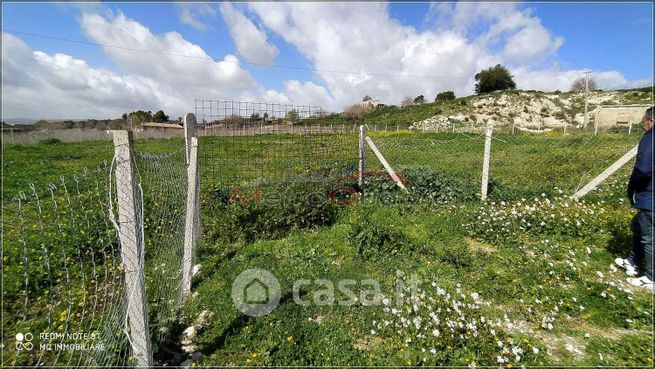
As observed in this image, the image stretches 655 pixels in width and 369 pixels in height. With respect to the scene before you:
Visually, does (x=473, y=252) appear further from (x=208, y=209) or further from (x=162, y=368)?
(x=208, y=209)

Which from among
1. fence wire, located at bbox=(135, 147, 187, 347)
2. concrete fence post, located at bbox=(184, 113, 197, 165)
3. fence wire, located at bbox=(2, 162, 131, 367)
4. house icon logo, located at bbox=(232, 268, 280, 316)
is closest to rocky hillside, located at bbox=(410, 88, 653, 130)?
concrete fence post, located at bbox=(184, 113, 197, 165)

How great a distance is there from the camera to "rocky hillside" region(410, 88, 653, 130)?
4244cm

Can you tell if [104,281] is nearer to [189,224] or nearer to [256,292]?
[189,224]

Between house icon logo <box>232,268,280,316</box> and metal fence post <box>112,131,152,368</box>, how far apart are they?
3.59ft

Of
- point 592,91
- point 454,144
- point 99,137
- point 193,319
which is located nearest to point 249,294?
point 193,319

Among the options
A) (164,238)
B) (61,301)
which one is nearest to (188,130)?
(164,238)

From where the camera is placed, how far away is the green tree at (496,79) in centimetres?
5741

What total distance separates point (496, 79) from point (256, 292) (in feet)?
217

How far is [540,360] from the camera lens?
275 centimetres

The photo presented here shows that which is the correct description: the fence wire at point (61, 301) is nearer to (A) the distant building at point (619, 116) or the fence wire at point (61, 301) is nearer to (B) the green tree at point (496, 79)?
(A) the distant building at point (619, 116)

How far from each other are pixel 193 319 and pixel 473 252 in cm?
395

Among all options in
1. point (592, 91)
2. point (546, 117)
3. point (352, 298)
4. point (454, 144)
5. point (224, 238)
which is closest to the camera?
point (352, 298)

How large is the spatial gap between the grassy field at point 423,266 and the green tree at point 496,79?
5855cm

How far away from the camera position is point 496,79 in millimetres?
57562
